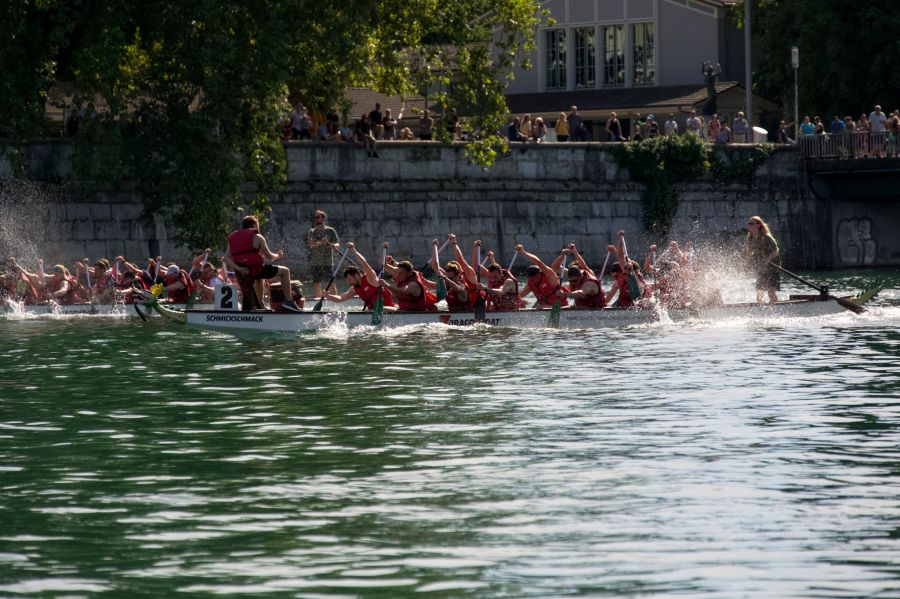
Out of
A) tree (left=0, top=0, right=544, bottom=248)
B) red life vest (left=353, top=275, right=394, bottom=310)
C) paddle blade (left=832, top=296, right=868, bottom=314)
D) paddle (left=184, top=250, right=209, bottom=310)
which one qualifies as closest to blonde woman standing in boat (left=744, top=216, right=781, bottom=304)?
paddle blade (left=832, top=296, right=868, bottom=314)

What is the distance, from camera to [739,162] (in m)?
49.3

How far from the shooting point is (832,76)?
5544 cm

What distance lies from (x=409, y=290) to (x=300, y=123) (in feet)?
56.6

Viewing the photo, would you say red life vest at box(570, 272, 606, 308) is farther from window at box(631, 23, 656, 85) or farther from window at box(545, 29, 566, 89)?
window at box(545, 29, 566, 89)

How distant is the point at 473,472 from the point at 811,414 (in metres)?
4.72

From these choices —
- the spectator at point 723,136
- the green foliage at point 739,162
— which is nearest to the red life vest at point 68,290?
the green foliage at point 739,162

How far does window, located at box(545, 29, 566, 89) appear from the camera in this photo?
62.8 meters

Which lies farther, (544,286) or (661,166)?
(661,166)

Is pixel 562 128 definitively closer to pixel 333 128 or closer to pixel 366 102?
pixel 333 128

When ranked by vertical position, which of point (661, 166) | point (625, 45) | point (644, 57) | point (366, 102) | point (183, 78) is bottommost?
point (661, 166)

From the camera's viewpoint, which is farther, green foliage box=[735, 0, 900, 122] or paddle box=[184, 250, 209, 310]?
green foliage box=[735, 0, 900, 122]

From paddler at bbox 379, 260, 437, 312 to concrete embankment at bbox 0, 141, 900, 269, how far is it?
14.6 m

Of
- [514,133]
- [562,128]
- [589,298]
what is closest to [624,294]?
[589,298]

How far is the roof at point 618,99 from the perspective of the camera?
5831cm
